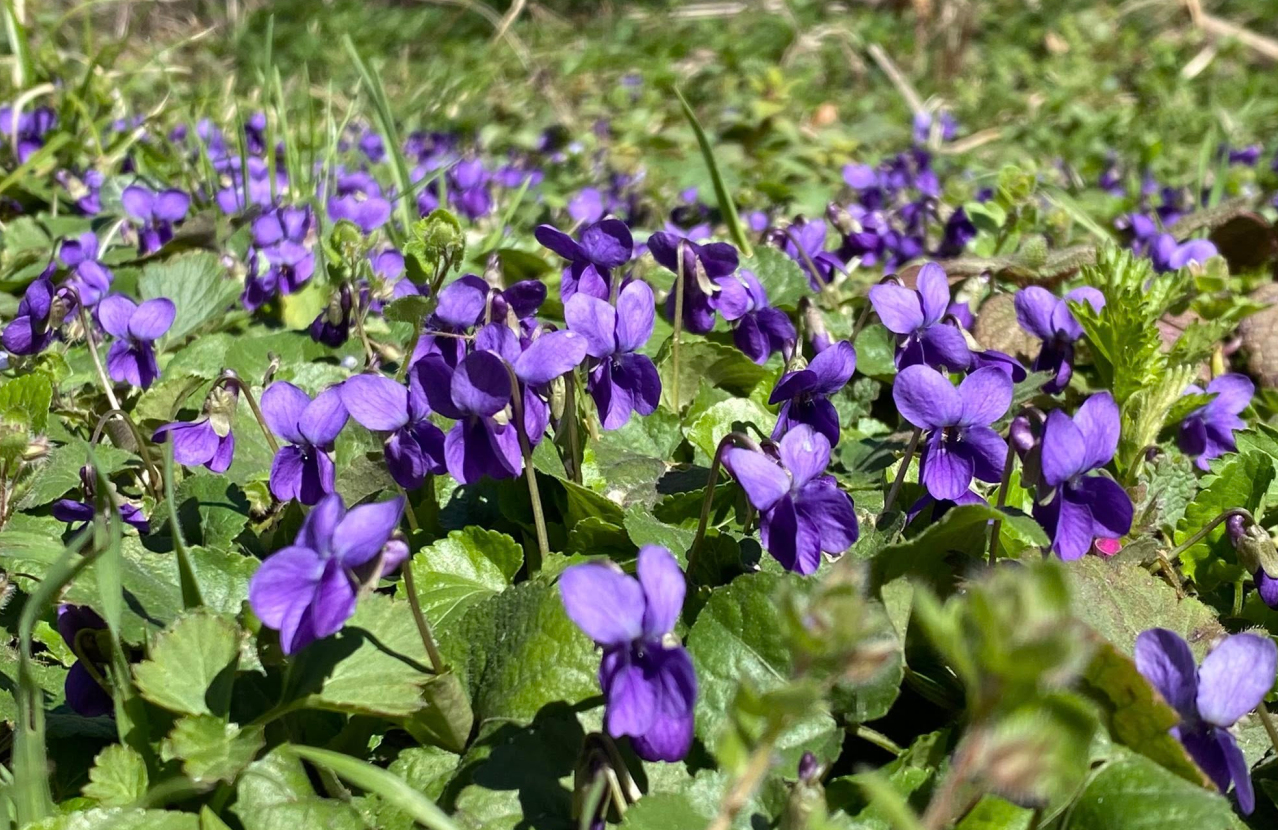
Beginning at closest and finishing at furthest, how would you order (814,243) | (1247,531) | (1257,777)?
(1257,777)
(1247,531)
(814,243)

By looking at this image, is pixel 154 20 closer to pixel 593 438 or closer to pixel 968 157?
pixel 968 157

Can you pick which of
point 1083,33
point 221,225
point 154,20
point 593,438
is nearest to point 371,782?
point 593,438

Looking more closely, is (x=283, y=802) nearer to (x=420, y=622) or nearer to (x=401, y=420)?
(x=420, y=622)

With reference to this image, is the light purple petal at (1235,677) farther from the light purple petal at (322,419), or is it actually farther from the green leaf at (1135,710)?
the light purple petal at (322,419)

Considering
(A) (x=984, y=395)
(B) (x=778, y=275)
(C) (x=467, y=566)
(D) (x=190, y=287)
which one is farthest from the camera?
(B) (x=778, y=275)

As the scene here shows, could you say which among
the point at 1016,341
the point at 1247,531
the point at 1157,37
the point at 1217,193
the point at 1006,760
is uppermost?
the point at 1006,760

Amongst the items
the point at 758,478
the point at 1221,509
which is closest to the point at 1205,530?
the point at 1221,509
